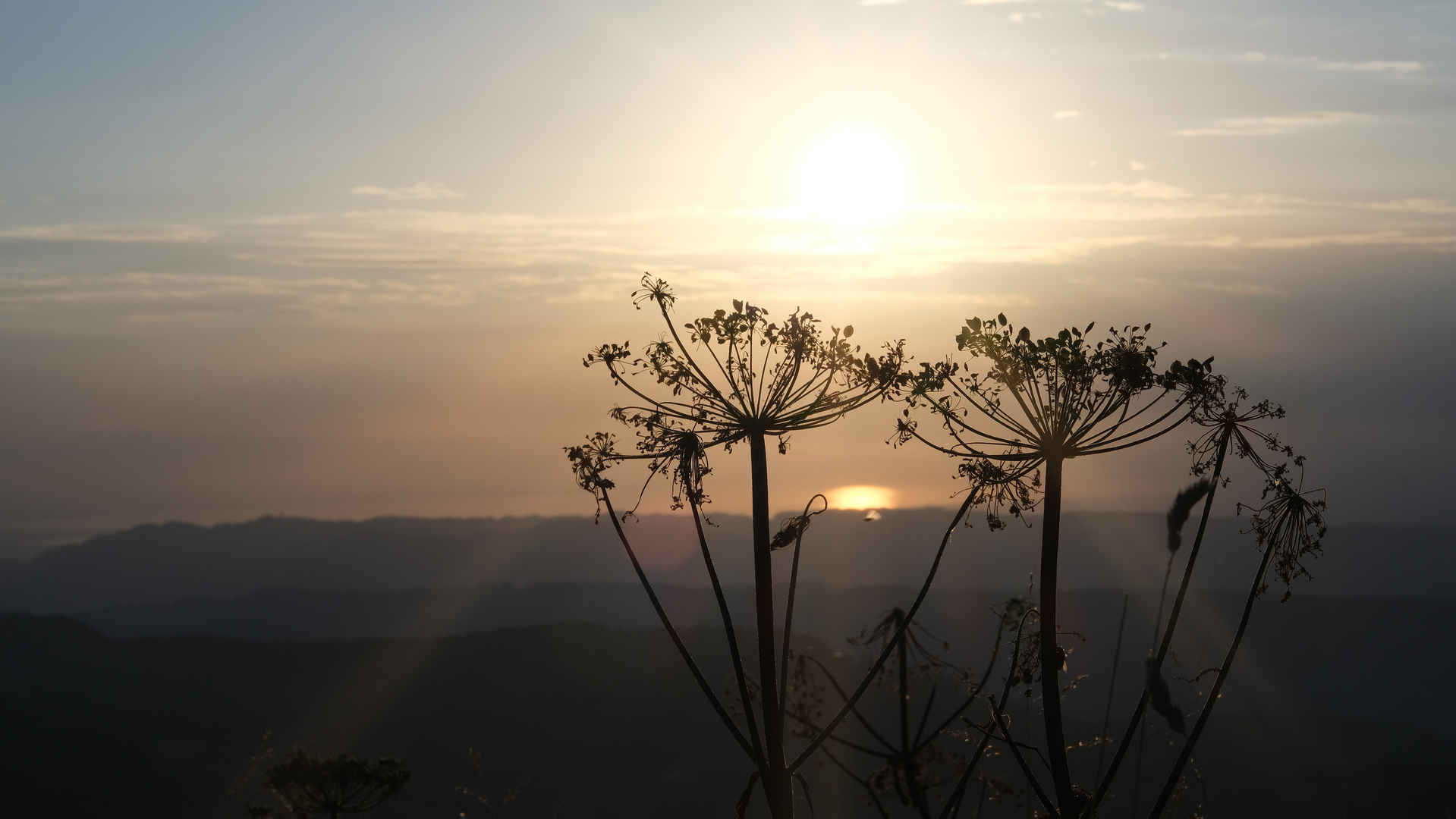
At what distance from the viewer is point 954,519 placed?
27.3ft

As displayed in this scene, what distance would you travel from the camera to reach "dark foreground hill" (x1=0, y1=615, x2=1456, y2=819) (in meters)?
84.0

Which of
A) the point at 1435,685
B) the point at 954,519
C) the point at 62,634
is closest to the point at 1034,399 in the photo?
the point at 954,519

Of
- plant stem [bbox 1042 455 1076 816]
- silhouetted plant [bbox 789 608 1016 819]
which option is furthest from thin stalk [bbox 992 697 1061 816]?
silhouetted plant [bbox 789 608 1016 819]

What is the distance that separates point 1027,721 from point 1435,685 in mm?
207196

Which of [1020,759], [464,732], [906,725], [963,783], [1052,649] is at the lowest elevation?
[464,732]

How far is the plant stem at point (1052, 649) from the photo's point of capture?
24.9 feet

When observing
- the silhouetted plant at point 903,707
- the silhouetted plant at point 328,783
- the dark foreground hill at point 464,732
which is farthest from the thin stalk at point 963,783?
the dark foreground hill at point 464,732

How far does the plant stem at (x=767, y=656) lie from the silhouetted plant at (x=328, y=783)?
27.1 feet

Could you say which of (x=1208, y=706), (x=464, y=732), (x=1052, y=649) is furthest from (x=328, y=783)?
(x=464, y=732)

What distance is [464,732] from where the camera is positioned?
107m

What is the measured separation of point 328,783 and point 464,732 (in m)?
98.1

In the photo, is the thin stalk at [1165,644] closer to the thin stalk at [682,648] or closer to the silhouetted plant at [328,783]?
the thin stalk at [682,648]

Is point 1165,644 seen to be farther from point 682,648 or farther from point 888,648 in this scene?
point 682,648

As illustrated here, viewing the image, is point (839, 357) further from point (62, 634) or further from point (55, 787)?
point (62, 634)
